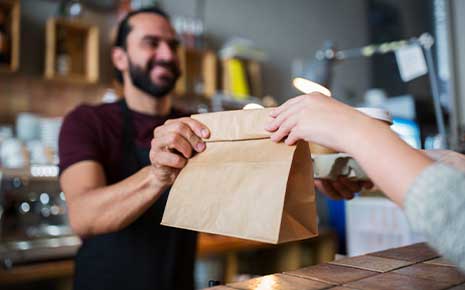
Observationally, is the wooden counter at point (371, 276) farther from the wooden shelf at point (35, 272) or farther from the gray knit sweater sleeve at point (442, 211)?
the wooden shelf at point (35, 272)

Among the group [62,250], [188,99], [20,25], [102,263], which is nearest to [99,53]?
[20,25]

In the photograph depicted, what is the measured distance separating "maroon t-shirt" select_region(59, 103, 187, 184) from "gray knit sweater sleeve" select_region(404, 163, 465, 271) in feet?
3.20

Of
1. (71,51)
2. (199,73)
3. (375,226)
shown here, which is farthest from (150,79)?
(199,73)

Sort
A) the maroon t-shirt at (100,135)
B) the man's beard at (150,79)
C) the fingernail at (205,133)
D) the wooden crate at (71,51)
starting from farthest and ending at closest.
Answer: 1. the wooden crate at (71,51)
2. the man's beard at (150,79)
3. the maroon t-shirt at (100,135)
4. the fingernail at (205,133)

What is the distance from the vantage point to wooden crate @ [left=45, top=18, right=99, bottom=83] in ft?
8.25

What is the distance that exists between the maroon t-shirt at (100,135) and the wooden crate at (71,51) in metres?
1.27

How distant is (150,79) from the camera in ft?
4.86

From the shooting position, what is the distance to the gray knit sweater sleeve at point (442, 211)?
1.37ft

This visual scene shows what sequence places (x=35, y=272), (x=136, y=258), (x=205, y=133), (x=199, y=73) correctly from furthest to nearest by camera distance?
1. (x=199, y=73)
2. (x=35, y=272)
3. (x=136, y=258)
4. (x=205, y=133)

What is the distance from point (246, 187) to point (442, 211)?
24 centimetres

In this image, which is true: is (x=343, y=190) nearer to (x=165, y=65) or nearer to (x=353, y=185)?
(x=353, y=185)

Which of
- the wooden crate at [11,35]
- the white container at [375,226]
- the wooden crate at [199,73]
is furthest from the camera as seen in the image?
the wooden crate at [199,73]

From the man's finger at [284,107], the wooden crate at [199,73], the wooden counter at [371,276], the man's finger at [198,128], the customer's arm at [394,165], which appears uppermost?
the wooden crate at [199,73]

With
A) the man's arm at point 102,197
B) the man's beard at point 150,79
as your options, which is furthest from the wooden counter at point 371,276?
the man's beard at point 150,79
